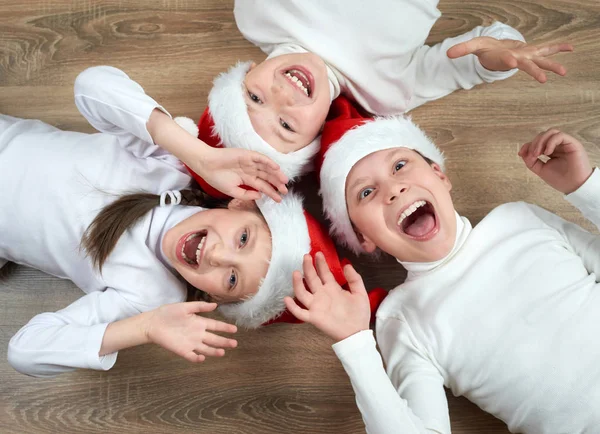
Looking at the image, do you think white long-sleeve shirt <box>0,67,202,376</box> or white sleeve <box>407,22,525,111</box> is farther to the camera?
white sleeve <box>407,22,525,111</box>

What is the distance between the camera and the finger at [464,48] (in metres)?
1.09

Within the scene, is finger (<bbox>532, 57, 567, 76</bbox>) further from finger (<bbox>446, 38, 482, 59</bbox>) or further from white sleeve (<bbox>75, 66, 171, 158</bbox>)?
white sleeve (<bbox>75, 66, 171, 158</bbox>)

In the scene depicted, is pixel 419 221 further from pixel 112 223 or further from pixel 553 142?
pixel 112 223

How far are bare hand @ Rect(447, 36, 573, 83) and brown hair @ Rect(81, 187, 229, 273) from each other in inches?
28.9

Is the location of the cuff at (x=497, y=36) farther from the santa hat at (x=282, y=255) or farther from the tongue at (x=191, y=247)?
the tongue at (x=191, y=247)

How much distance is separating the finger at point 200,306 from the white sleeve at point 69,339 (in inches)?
8.0

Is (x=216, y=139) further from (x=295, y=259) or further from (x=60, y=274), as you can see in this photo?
(x=60, y=274)

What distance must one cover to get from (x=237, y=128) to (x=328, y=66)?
0.86 ft

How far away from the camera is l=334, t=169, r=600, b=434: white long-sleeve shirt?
966 millimetres

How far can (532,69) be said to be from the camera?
1.06 m

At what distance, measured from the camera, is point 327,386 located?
122 centimetres

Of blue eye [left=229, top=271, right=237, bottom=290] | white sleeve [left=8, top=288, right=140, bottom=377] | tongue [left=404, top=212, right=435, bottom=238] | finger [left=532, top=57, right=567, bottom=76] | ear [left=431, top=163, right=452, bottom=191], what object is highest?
finger [left=532, top=57, right=567, bottom=76]

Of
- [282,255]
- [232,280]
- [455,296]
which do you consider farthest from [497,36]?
[232,280]

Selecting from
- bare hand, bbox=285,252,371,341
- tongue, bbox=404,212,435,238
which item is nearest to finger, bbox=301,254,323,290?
bare hand, bbox=285,252,371,341
